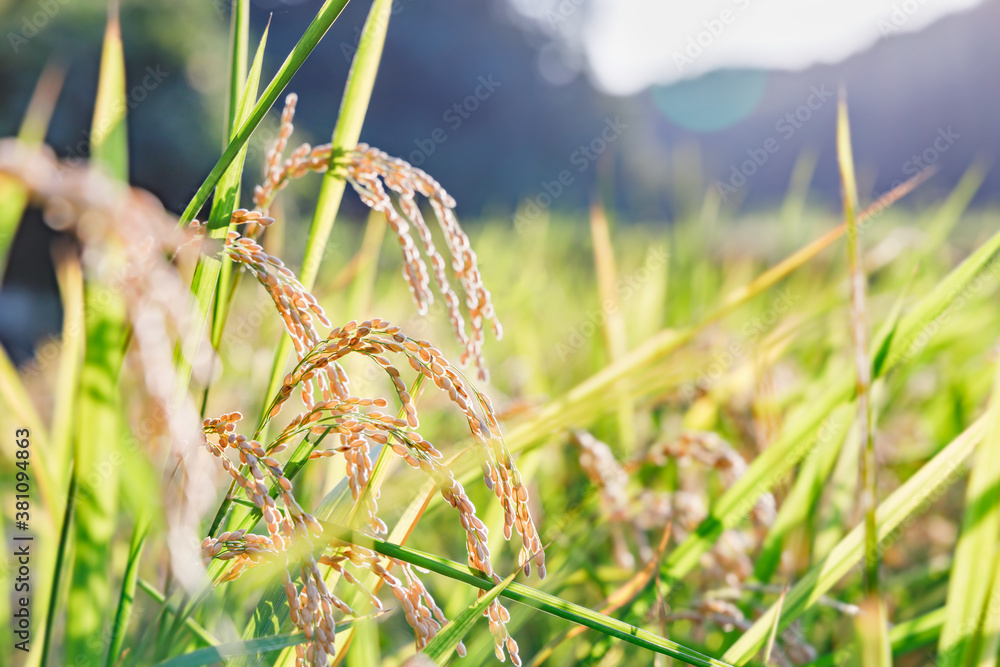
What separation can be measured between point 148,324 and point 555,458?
1.26 metres

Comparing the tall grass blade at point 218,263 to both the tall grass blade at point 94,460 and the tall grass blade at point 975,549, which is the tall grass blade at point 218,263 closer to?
the tall grass blade at point 94,460

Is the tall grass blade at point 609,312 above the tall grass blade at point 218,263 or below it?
above

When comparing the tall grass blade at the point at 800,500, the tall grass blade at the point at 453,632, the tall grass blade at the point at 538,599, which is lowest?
the tall grass blade at the point at 453,632

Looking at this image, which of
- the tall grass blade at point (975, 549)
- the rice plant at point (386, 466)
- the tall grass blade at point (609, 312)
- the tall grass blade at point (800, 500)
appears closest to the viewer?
the rice plant at point (386, 466)

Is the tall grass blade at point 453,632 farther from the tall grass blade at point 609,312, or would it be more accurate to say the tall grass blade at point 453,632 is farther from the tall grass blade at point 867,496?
the tall grass blade at point 609,312

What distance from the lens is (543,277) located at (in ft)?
8.80

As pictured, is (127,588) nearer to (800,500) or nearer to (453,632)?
(453,632)

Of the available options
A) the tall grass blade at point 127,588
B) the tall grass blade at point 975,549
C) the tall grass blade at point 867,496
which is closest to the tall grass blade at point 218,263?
the tall grass blade at point 127,588

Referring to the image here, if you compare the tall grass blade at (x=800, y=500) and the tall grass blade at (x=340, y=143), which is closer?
the tall grass blade at (x=340, y=143)

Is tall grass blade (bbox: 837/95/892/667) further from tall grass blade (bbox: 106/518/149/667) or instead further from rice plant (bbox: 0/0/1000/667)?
tall grass blade (bbox: 106/518/149/667)

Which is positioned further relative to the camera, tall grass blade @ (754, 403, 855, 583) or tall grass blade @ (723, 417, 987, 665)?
tall grass blade @ (754, 403, 855, 583)

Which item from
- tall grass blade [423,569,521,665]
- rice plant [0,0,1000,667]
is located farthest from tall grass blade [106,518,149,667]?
tall grass blade [423,569,521,665]

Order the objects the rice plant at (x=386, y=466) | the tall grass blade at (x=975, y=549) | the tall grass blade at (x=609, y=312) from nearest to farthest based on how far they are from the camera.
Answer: the rice plant at (x=386, y=466) → the tall grass blade at (x=975, y=549) → the tall grass blade at (x=609, y=312)

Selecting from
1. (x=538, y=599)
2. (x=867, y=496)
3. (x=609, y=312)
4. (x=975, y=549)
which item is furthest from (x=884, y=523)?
(x=609, y=312)
